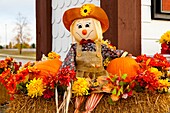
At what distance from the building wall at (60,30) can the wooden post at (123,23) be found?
0.84m

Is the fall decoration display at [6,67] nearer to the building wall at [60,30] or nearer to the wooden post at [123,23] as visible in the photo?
the wooden post at [123,23]

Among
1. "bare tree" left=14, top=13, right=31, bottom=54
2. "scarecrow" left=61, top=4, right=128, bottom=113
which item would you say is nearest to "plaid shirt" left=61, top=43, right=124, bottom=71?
"scarecrow" left=61, top=4, right=128, bottom=113

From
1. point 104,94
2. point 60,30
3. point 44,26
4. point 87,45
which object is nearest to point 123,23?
point 87,45

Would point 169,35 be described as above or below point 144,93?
above

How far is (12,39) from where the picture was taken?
17.4 ft

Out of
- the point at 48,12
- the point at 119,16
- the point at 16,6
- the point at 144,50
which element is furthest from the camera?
the point at 16,6

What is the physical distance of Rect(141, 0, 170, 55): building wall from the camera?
8.84 ft

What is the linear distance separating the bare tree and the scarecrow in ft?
11.1

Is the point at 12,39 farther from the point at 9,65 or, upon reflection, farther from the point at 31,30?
the point at 9,65

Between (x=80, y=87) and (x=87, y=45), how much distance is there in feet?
1.08

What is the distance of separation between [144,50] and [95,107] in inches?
54.3

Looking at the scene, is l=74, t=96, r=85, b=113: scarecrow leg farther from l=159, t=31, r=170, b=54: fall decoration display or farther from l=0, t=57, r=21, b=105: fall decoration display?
l=159, t=31, r=170, b=54: fall decoration display

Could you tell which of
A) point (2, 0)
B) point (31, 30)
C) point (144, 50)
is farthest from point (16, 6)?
point (144, 50)

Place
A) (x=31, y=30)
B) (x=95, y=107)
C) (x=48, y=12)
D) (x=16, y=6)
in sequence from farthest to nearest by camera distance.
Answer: (x=16, y=6)
(x=31, y=30)
(x=48, y=12)
(x=95, y=107)
